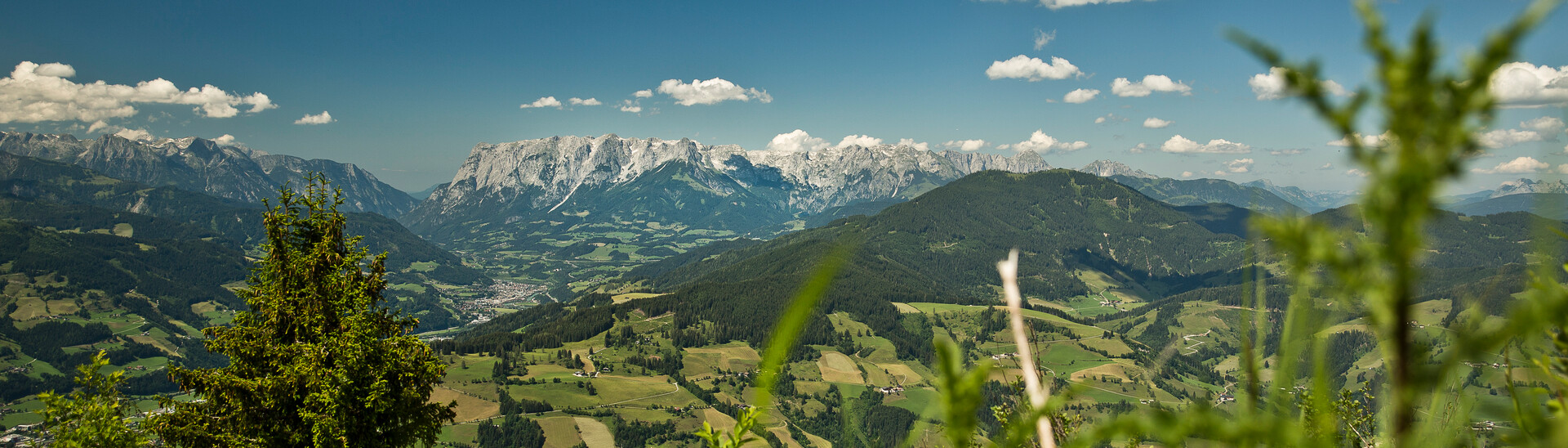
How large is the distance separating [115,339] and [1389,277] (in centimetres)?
25991

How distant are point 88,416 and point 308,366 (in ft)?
12.1

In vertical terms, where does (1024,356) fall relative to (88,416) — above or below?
above

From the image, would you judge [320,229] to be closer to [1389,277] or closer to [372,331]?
[372,331]

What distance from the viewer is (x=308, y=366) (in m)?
12.8

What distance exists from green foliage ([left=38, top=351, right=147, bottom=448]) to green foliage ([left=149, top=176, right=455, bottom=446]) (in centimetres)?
59

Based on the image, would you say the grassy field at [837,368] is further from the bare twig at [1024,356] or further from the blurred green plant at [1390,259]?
the blurred green plant at [1390,259]

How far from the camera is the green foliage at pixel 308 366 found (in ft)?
42.3

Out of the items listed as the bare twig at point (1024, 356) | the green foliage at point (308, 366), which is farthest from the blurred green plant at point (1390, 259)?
the green foliage at point (308, 366)

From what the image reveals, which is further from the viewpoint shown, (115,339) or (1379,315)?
(115,339)

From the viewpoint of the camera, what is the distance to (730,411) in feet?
447

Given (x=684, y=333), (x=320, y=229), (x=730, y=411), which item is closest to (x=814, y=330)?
(x=684, y=333)

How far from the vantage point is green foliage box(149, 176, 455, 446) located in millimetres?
12906

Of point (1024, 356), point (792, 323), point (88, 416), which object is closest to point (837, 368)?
point (88, 416)

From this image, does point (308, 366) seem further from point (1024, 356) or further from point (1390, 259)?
point (1390, 259)
